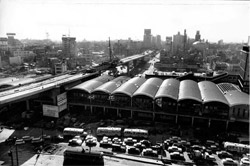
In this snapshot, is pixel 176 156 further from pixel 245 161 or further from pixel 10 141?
pixel 10 141

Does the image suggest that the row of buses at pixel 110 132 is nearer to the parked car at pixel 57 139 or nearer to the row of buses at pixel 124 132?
the row of buses at pixel 124 132

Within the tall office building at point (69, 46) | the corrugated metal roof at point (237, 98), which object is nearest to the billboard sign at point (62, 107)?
the corrugated metal roof at point (237, 98)

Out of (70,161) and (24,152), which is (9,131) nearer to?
(24,152)

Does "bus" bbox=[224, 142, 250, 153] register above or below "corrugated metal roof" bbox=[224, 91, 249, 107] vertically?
below

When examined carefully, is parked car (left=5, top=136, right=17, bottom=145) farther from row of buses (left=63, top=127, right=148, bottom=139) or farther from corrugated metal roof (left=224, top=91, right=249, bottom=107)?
corrugated metal roof (left=224, top=91, right=249, bottom=107)

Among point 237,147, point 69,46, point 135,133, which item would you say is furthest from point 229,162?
point 69,46

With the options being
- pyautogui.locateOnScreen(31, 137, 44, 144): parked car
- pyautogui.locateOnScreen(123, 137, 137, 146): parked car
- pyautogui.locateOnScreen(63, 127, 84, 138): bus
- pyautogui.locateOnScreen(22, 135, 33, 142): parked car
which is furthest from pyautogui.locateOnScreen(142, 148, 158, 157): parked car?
pyautogui.locateOnScreen(22, 135, 33, 142): parked car
